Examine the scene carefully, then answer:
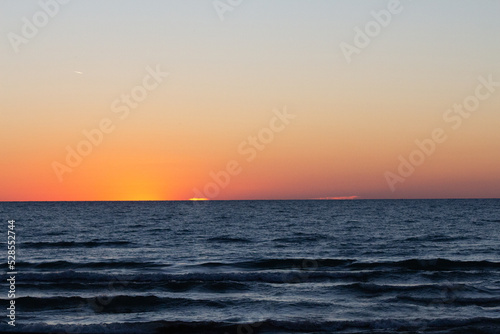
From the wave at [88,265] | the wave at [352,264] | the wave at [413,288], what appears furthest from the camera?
the wave at [88,265]

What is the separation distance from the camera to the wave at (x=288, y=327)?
1786cm

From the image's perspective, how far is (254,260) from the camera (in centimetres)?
3469

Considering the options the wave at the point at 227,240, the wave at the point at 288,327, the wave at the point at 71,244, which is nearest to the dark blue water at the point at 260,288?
the wave at the point at 288,327

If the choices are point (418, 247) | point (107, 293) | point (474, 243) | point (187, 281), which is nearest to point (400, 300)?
point (187, 281)

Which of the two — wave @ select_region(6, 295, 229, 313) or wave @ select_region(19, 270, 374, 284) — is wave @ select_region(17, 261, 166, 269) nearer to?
wave @ select_region(19, 270, 374, 284)

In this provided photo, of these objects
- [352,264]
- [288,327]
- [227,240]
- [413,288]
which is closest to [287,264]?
[352,264]

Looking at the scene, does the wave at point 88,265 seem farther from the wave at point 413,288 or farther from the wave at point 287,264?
the wave at point 413,288

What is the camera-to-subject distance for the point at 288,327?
18.2m

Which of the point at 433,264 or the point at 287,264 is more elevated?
the point at 287,264

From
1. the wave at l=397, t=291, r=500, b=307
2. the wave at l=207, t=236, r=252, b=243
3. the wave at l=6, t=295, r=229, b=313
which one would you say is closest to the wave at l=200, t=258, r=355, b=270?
the wave at l=397, t=291, r=500, b=307

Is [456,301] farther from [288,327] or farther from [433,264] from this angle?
[433,264]

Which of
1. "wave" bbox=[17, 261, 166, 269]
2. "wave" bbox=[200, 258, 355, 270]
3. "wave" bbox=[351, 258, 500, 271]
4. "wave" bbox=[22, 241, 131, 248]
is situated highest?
"wave" bbox=[22, 241, 131, 248]

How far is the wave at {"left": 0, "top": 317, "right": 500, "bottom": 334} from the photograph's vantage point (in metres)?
17.9

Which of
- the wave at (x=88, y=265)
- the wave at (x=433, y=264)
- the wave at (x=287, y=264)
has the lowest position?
the wave at (x=433, y=264)
